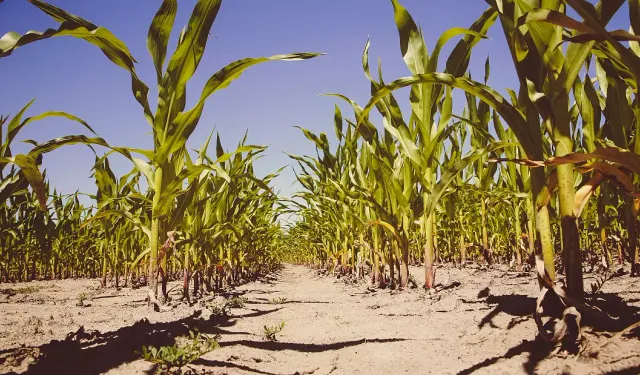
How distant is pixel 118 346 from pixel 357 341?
3.49 ft

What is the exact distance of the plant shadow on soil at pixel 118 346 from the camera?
4.33ft

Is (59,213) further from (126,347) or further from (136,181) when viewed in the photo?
(126,347)

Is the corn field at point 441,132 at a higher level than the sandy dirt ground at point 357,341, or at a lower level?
higher

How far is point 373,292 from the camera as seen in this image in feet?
11.6

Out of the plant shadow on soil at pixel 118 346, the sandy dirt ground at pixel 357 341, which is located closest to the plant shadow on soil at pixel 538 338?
the sandy dirt ground at pixel 357 341

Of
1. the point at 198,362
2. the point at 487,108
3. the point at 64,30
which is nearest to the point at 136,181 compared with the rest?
the point at 64,30

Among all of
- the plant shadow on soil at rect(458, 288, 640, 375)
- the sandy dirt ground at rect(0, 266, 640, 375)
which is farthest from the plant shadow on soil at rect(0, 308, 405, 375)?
the plant shadow on soil at rect(458, 288, 640, 375)

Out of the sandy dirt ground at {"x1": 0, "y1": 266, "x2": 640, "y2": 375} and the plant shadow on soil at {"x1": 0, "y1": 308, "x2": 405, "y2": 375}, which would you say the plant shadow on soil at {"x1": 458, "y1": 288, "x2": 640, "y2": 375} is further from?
the plant shadow on soil at {"x1": 0, "y1": 308, "x2": 405, "y2": 375}

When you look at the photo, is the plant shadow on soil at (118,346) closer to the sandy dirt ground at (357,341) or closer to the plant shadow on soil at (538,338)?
the sandy dirt ground at (357,341)

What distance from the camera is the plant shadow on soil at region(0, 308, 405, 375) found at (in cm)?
132

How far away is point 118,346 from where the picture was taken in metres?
1.55

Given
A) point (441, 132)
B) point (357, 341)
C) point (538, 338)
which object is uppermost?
point (441, 132)

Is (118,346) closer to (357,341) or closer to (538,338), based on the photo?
(357,341)

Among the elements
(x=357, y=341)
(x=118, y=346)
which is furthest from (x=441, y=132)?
(x=118, y=346)
